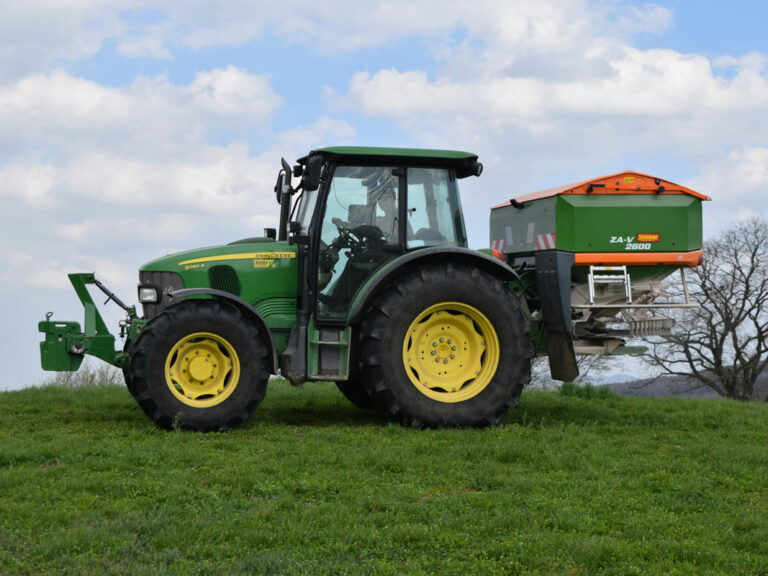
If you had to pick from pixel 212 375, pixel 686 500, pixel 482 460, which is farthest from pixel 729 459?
pixel 212 375

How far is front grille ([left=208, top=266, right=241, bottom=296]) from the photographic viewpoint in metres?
9.16

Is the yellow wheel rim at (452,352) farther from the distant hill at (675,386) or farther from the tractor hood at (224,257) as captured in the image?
the distant hill at (675,386)

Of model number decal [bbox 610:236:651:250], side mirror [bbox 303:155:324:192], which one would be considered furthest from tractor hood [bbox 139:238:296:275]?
model number decal [bbox 610:236:651:250]

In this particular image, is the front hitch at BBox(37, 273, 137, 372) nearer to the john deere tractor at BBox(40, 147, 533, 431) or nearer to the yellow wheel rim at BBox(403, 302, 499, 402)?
the john deere tractor at BBox(40, 147, 533, 431)

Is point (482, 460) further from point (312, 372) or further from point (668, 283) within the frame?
point (668, 283)

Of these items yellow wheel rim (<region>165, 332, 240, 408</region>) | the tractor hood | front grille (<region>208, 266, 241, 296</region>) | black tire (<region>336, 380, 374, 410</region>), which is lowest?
black tire (<region>336, 380, 374, 410</region>)

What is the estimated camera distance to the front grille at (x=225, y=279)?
9164 mm

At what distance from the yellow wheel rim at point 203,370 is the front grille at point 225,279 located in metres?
0.77

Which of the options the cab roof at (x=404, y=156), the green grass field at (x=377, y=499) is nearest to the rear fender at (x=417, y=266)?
the cab roof at (x=404, y=156)

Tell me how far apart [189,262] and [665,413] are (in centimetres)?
624

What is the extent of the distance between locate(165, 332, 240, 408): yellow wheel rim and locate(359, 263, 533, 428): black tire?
1.36m

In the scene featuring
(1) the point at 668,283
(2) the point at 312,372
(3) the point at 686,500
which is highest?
(1) the point at 668,283

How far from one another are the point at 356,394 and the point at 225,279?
2508 millimetres

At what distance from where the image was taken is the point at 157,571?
466 cm
